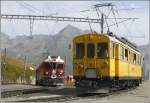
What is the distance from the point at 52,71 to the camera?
44.9 m

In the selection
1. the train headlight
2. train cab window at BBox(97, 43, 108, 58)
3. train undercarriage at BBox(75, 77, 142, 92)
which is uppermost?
train cab window at BBox(97, 43, 108, 58)

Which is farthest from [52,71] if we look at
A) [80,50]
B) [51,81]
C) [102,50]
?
[102,50]

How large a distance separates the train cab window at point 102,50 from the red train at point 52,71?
16114mm

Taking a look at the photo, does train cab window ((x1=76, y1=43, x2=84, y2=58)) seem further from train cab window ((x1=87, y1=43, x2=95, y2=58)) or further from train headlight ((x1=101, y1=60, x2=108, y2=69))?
train headlight ((x1=101, y1=60, x2=108, y2=69))

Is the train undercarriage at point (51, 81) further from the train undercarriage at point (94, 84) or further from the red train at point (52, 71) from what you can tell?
the train undercarriage at point (94, 84)

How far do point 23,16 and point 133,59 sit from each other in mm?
22205

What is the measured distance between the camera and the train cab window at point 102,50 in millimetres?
28234

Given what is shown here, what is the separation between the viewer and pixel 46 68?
45.2m

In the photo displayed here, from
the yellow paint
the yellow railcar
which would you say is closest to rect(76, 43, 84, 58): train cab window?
the yellow railcar

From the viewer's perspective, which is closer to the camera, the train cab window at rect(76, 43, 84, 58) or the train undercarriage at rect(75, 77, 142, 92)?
the train undercarriage at rect(75, 77, 142, 92)

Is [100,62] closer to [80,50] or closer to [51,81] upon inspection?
[80,50]

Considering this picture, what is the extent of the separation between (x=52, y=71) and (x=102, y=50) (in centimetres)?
1696

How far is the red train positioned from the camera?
44.4 meters

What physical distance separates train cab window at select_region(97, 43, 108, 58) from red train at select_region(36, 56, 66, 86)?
16114 millimetres
